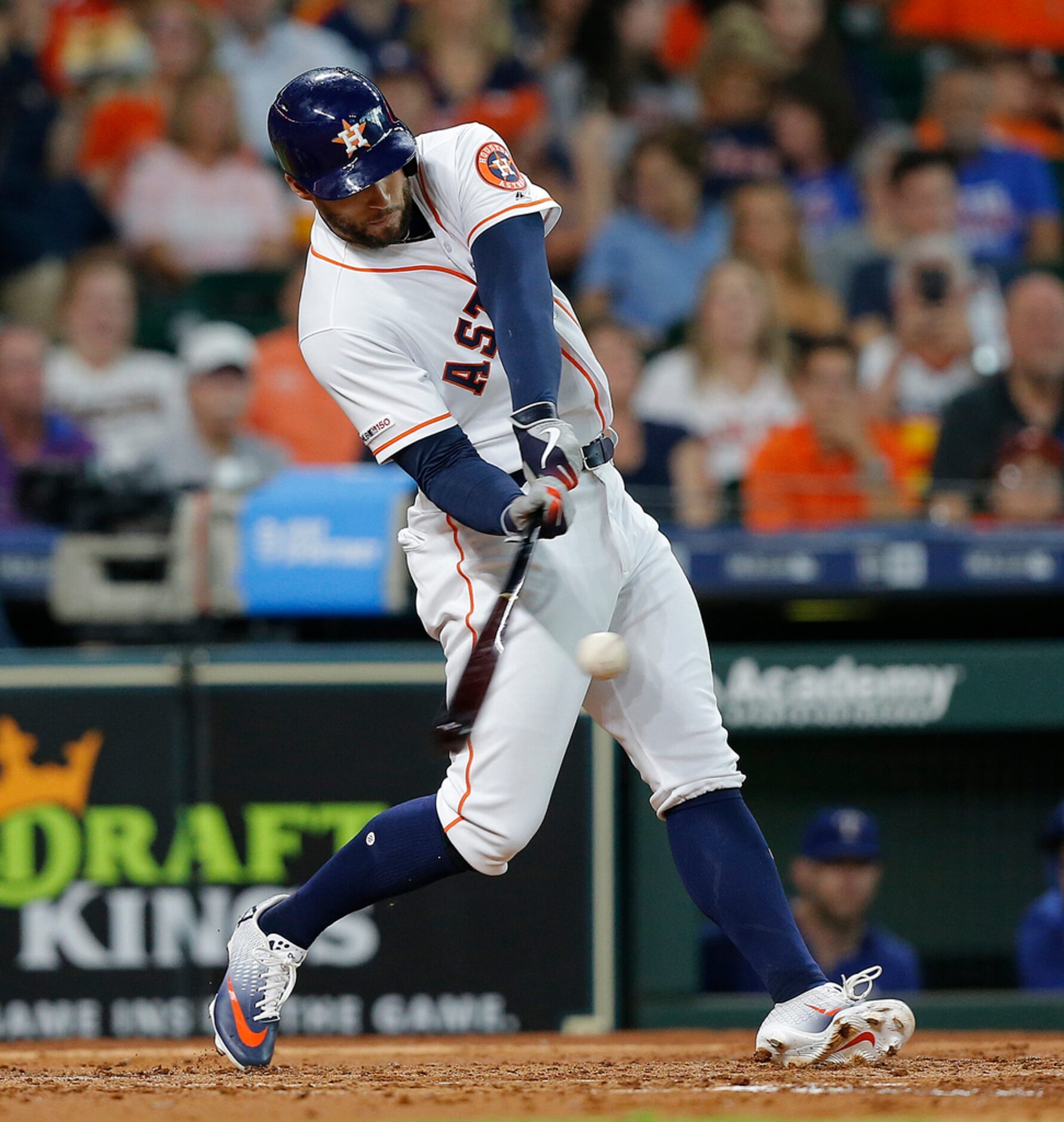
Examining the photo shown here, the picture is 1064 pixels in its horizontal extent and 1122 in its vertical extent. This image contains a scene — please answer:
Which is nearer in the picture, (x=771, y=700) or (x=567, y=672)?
(x=567, y=672)

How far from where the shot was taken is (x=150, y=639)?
5.34 metres

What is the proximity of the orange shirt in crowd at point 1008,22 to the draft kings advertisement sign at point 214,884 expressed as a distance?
6543mm

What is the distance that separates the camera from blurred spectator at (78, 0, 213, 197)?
8.41 meters

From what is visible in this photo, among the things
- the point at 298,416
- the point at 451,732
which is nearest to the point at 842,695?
the point at 451,732

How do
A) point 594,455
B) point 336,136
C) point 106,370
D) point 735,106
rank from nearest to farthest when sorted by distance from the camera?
point 336,136, point 594,455, point 106,370, point 735,106

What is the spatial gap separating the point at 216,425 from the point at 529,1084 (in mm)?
3649

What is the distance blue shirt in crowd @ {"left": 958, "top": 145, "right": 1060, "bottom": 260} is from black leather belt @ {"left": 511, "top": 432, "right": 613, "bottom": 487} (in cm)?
561

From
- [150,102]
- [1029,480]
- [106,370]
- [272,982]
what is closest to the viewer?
[272,982]

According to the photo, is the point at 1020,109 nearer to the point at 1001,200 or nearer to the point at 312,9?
the point at 1001,200

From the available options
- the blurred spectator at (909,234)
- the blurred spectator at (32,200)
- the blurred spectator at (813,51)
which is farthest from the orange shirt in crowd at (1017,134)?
the blurred spectator at (32,200)

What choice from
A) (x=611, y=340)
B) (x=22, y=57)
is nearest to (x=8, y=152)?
(x=22, y=57)

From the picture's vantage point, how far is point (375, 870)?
342 cm

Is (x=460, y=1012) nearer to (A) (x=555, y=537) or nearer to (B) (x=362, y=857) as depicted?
(B) (x=362, y=857)

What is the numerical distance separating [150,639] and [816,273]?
3987 mm
